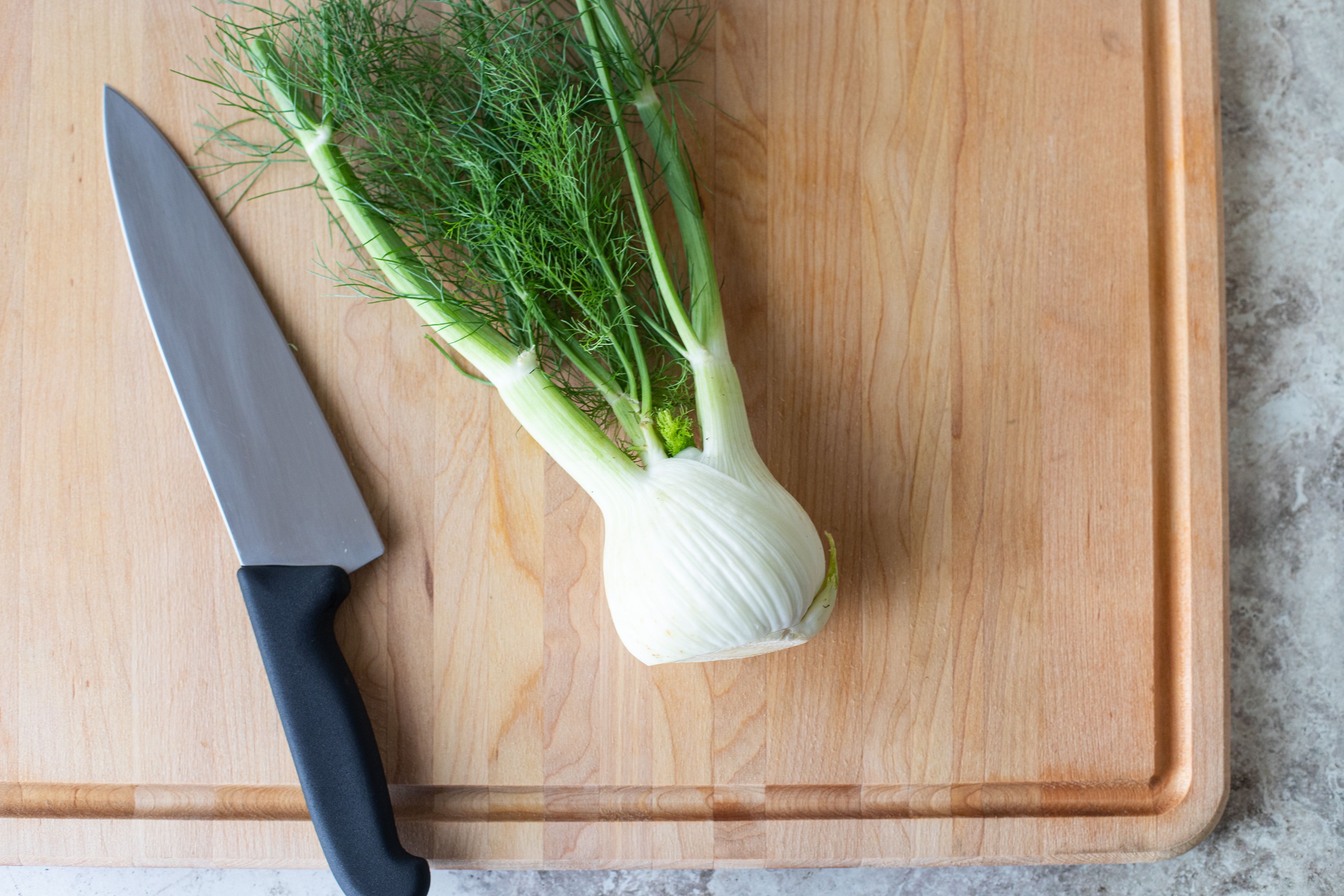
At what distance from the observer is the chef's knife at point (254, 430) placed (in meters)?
0.70

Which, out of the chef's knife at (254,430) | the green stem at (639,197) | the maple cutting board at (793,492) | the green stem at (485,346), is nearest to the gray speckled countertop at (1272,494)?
the maple cutting board at (793,492)

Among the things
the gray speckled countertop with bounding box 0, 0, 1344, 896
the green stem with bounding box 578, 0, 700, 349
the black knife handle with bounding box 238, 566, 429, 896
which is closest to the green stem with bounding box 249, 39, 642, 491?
the green stem with bounding box 578, 0, 700, 349

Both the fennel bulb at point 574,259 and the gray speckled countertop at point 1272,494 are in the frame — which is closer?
the fennel bulb at point 574,259

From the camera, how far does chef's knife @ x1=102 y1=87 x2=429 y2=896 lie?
698 mm

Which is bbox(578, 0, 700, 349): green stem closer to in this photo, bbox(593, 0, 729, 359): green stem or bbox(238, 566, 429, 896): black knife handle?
bbox(593, 0, 729, 359): green stem

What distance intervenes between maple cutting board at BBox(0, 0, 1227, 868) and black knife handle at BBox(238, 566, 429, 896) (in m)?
0.05

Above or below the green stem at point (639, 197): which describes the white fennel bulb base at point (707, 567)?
below

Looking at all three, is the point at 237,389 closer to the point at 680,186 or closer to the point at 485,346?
the point at 485,346

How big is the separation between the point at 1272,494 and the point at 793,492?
0.46 m

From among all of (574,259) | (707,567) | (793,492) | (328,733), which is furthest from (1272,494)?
(328,733)

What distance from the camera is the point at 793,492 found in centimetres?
75

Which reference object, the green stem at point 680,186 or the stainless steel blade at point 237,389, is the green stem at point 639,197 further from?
the stainless steel blade at point 237,389

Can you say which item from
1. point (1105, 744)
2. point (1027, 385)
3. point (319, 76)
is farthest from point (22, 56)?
point (1105, 744)

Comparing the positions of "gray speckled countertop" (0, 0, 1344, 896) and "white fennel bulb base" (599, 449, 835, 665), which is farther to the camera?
"gray speckled countertop" (0, 0, 1344, 896)
